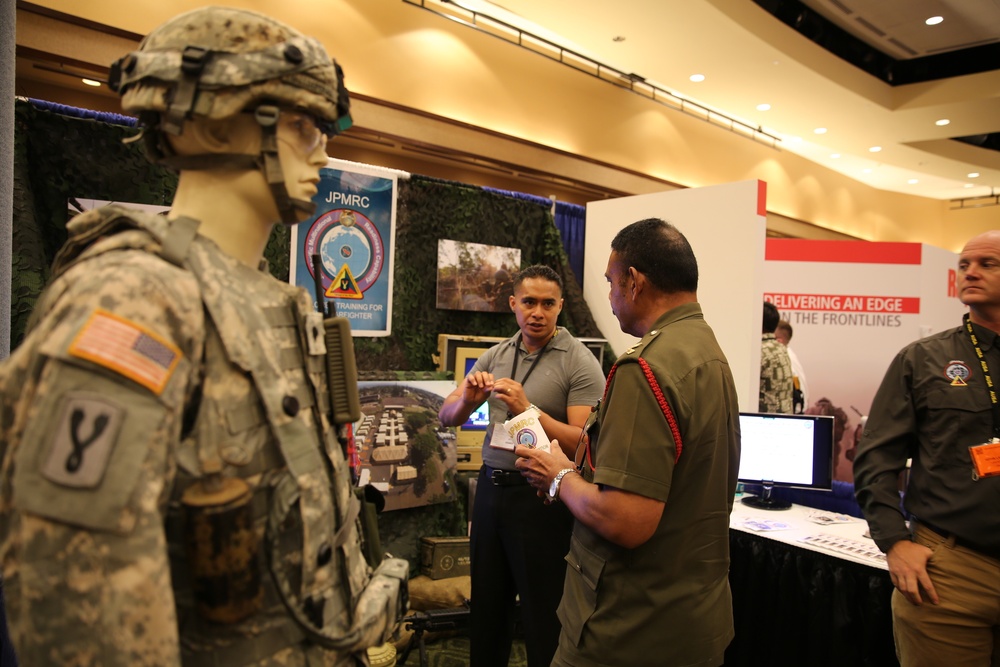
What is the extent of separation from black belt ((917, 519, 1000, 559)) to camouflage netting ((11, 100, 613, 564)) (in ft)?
8.71

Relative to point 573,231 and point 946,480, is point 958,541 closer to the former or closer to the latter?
point 946,480

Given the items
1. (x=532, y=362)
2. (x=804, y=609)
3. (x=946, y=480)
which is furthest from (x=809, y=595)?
(x=532, y=362)

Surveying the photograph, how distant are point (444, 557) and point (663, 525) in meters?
2.45

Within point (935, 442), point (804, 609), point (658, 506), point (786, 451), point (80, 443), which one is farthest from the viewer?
point (786, 451)

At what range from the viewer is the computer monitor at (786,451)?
3207mm

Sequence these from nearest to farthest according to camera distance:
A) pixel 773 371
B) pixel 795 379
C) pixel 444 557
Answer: pixel 444 557, pixel 773 371, pixel 795 379

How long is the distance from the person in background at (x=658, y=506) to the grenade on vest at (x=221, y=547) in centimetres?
86

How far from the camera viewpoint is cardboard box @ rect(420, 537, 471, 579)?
3.77 meters

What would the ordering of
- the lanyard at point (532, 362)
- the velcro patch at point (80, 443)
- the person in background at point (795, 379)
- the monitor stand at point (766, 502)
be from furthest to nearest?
the person in background at point (795, 379), the monitor stand at point (766, 502), the lanyard at point (532, 362), the velcro patch at point (80, 443)

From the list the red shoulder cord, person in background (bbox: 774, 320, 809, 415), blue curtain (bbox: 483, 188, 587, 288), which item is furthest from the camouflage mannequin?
person in background (bbox: 774, 320, 809, 415)

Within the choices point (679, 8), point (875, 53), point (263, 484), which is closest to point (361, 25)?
point (679, 8)

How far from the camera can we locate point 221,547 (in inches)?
35.1

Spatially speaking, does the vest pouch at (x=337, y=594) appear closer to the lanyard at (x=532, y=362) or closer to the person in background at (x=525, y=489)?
the person in background at (x=525, y=489)

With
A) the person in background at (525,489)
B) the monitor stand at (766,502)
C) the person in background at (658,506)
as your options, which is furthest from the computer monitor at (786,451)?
the person in background at (658,506)
